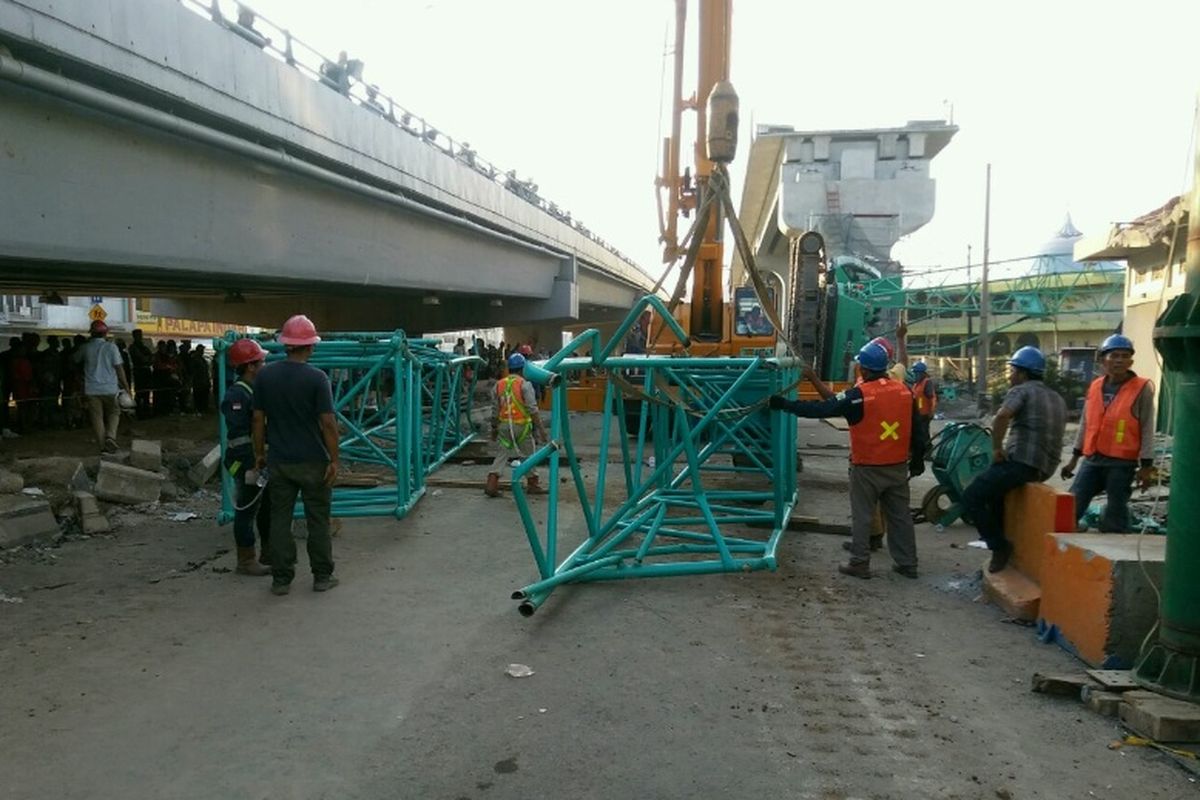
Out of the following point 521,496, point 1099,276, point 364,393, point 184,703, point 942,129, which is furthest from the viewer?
point 942,129

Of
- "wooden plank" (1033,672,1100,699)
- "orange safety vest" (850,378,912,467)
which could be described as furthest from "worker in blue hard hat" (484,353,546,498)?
"wooden plank" (1033,672,1100,699)

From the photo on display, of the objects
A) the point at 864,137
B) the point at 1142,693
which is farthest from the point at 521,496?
the point at 864,137

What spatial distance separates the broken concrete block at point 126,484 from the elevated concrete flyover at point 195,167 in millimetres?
2013

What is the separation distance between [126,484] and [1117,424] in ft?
28.6

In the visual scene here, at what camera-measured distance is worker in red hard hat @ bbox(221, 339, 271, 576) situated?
584cm

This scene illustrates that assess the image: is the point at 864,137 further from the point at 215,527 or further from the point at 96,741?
the point at 96,741

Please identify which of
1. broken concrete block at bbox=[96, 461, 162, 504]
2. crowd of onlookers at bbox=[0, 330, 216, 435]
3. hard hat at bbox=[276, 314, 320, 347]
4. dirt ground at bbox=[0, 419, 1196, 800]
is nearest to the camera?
dirt ground at bbox=[0, 419, 1196, 800]

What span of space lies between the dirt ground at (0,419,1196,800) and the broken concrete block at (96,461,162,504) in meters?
1.48

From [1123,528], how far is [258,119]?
9335 mm

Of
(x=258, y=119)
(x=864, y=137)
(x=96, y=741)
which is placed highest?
(x=864, y=137)

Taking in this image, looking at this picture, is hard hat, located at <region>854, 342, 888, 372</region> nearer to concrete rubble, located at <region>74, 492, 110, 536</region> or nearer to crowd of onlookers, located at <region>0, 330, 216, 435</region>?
concrete rubble, located at <region>74, 492, 110, 536</region>

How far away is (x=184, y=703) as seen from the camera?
12.7 ft

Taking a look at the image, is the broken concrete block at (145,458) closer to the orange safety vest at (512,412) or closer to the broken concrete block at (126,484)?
the broken concrete block at (126,484)

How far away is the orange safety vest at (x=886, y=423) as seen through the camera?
588 centimetres
